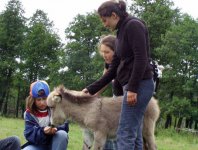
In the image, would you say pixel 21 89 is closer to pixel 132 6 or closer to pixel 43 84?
pixel 132 6

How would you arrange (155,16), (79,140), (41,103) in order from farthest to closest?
(155,16) < (79,140) < (41,103)

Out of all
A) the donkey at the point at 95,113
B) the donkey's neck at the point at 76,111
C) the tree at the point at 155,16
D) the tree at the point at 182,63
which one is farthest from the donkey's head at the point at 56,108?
the tree at the point at 155,16

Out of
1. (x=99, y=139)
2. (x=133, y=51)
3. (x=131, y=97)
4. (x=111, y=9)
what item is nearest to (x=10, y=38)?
(x=99, y=139)

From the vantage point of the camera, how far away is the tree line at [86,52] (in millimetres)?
43625

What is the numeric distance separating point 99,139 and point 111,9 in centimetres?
236

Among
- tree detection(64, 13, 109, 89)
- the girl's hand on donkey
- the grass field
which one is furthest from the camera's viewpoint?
tree detection(64, 13, 109, 89)

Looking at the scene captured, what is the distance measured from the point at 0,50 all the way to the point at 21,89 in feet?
22.1

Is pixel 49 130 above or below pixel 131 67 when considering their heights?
below

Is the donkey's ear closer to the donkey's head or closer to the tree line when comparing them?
the donkey's head

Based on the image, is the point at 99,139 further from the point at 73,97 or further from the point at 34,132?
the point at 34,132

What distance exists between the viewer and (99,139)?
24.4ft

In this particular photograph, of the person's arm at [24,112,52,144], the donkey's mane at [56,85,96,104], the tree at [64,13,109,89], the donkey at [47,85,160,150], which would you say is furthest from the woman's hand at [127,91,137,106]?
the tree at [64,13,109,89]

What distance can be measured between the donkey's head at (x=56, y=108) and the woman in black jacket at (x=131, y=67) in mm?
1492

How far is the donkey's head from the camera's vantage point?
7367 millimetres
